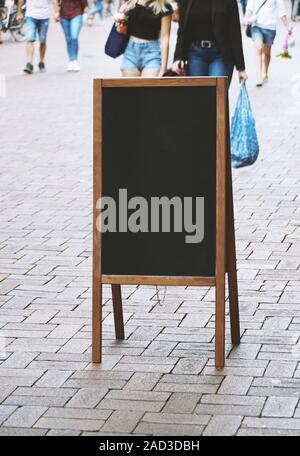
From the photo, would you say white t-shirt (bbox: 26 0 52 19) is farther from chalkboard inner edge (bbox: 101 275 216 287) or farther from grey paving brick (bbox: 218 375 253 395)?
grey paving brick (bbox: 218 375 253 395)

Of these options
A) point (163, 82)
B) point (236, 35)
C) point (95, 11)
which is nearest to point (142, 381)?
point (163, 82)

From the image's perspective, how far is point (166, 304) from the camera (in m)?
6.62

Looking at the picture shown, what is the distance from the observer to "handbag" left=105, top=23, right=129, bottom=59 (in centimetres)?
1083

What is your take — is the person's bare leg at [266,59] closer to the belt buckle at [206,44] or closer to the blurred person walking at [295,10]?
the belt buckle at [206,44]

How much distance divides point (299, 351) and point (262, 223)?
9.85 feet

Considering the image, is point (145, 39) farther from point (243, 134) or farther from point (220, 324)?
point (220, 324)

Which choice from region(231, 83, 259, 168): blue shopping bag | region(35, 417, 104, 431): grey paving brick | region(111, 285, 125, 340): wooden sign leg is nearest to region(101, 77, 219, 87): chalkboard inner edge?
region(111, 285, 125, 340): wooden sign leg

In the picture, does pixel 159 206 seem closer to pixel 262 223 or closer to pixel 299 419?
pixel 299 419

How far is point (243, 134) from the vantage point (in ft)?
30.6

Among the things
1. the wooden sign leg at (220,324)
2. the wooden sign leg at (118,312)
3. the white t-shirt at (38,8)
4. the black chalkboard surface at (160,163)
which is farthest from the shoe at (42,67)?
the wooden sign leg at (220,324)

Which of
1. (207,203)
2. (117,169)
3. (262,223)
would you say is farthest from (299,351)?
(262,223)

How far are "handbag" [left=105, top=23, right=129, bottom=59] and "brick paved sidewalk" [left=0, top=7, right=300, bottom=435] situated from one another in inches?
45.0

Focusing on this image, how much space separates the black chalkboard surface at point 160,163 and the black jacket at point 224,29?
437 centimetres

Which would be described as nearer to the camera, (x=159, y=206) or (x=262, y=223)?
(x=159, y=206)
